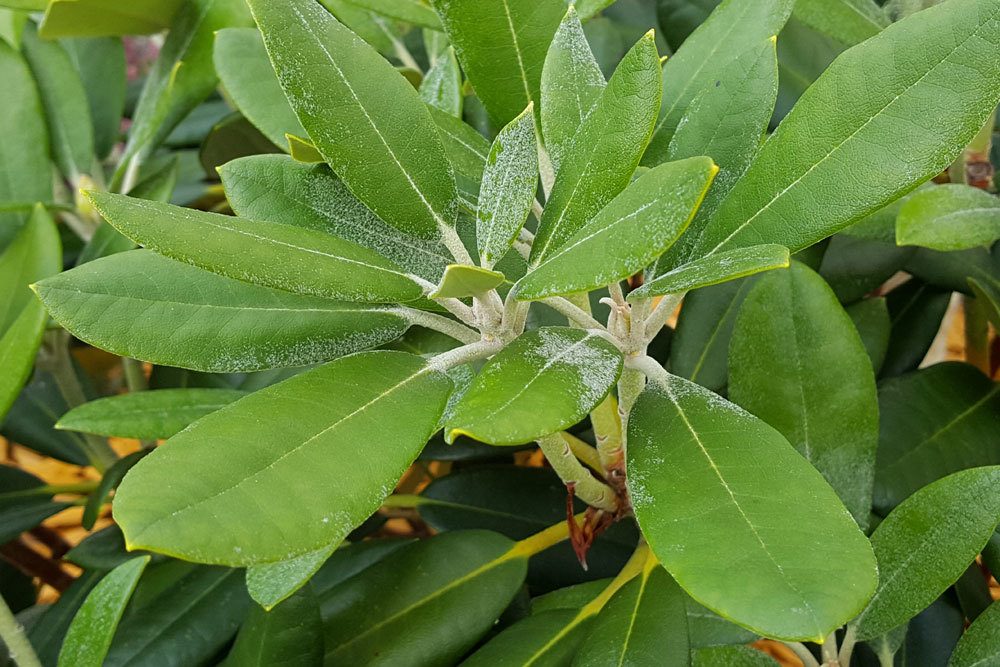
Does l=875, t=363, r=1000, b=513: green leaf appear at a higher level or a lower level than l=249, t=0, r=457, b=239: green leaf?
lower

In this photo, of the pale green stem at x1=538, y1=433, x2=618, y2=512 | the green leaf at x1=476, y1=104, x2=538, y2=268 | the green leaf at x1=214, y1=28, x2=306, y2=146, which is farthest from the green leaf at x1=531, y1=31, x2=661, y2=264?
the green leaf at x1=214, y1=28, x2=306, y2=146

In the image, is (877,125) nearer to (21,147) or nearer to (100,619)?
(100,619)

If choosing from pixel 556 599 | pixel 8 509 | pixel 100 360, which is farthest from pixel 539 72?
pixel 100 360

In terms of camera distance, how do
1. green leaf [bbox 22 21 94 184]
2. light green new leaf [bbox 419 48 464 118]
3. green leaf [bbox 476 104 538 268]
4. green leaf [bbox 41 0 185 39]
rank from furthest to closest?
1. green leaf [bbox 22 21 94 184]
2. green leaf [bbox 41 0 185 39]
3. light green new leaf [bbox 419 48 464 118]
4. green leaf [bbox 476 104 538 268]

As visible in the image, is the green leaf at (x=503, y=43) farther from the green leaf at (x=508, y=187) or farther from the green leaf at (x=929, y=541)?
the green leaf at (x=929, y=541)

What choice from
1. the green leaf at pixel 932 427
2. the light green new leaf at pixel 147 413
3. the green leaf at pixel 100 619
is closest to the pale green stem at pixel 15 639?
the green leaf at pixel 100 619

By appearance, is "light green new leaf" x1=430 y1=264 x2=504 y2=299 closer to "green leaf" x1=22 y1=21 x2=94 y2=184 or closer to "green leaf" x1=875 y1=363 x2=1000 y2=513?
"green leaf" x1=875 y1=363 x2=1000 y2=513
